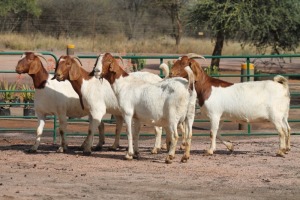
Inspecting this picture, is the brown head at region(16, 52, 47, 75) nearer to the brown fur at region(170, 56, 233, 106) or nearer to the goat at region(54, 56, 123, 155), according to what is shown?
the goat at region(54, 56, 123, 155)

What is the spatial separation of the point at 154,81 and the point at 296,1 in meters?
20.8

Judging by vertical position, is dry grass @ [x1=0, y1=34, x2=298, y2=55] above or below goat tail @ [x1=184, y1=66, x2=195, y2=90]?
below

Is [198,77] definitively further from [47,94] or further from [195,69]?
[47,94]

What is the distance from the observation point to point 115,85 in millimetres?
15570

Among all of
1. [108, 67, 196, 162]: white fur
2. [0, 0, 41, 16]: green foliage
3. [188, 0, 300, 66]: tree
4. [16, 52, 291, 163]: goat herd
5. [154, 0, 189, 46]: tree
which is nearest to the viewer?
[108, 67, 196, 162]: white fur

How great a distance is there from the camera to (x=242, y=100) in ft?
51.9

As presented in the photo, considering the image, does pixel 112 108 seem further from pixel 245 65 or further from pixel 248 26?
pixel 248 26

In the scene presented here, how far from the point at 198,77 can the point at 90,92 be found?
193 centimetres

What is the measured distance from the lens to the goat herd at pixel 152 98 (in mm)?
14891

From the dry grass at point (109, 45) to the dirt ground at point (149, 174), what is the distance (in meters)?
35.6

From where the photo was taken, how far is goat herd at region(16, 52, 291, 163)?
14891 millimetres

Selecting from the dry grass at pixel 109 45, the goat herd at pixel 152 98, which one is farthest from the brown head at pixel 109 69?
the dry grass at pixel 109 45

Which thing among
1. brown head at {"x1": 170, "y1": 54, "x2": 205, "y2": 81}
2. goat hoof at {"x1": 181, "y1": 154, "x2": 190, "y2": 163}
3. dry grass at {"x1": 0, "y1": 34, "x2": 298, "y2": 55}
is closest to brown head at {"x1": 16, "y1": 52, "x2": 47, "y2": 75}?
brown head at {"x1": 170, "y1": 54, "x2": 205, "y2": 81}

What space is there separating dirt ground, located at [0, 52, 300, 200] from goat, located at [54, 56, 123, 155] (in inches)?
27.0
